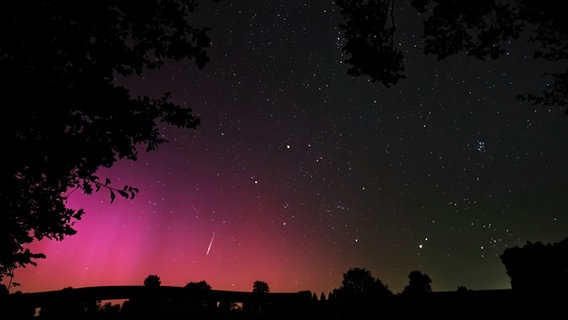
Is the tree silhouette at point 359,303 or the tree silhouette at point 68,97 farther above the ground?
the tree silhouette at point 68,97

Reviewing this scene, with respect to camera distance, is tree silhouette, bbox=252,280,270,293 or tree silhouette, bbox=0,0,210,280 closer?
tree silhouette, bbox=0,0,210,280

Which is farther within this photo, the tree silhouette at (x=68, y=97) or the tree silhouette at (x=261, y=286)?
the tree silhouette at (x=261, y=286)

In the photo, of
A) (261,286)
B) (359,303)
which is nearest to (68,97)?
(359,303)

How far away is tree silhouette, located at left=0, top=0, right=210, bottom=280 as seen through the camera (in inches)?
209

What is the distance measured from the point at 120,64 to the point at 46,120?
1602mm

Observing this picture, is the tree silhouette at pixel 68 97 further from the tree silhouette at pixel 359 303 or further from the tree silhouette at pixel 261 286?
the tree silhouette at pixel 261 286

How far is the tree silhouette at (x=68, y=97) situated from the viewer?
5.30 m

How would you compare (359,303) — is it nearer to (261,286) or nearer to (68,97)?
(68,97)

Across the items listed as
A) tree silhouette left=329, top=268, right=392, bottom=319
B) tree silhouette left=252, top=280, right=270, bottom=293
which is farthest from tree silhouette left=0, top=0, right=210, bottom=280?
tree silhouette left=252, top=280, right=270, bottom=293

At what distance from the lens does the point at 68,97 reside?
18.3 feet

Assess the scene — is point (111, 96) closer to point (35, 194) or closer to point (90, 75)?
point (90, 75)

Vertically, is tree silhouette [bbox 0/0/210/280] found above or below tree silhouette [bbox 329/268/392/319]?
above

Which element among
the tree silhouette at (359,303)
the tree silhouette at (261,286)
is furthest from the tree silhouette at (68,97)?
the tree silhouette at (261,286)

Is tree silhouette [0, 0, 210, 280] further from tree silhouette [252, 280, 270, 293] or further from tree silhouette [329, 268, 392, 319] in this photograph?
tree silhouette [252, 280, 270, 293]
